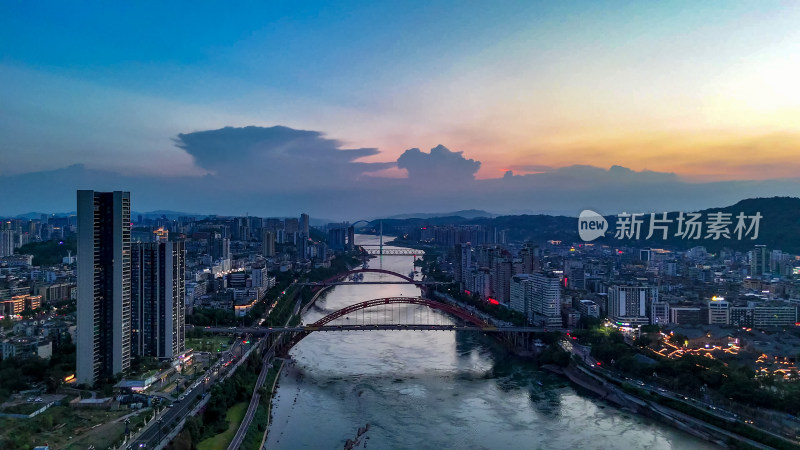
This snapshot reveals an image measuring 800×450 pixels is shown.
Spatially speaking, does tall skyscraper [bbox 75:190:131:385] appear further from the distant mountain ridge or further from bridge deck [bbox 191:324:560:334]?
the distant mountain ridge

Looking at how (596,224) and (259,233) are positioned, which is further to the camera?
(259,233)

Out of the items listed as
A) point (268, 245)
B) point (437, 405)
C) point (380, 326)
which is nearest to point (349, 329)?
point (380, 326)

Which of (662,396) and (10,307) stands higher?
(10,307)

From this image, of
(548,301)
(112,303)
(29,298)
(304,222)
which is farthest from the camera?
(304,222)

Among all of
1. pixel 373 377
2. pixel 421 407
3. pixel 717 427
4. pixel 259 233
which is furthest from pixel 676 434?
pixel 259 233

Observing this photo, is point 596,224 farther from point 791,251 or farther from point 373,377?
point 373,377

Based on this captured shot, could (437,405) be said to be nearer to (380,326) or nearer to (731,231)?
(380,326)
